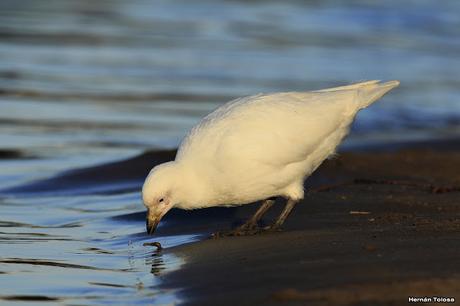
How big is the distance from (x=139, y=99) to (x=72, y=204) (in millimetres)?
4477

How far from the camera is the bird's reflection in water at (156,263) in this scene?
5.96 meters

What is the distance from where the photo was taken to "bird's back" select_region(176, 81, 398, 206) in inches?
272

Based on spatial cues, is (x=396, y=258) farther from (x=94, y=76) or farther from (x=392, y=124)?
(x=94, y=76)

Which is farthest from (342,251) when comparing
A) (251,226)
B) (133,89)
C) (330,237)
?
(133,89)

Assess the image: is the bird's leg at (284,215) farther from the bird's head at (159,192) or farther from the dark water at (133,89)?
the bird's head at (159,192)

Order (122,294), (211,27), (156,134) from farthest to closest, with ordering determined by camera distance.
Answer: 1. (211,27)
2. (156,134)
3. (122,294)

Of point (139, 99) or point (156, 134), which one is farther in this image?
point (139, 99)

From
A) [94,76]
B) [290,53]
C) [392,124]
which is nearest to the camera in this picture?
[392,124]

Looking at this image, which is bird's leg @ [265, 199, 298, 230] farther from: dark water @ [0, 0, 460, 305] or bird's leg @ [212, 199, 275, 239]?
dark water @ [0, 0, 460, 305]

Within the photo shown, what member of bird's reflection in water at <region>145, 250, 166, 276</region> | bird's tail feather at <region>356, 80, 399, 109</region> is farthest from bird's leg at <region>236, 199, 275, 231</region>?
bird's tail feather at <region>356, 80, 399, 109</region>

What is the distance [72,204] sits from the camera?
8359 mm

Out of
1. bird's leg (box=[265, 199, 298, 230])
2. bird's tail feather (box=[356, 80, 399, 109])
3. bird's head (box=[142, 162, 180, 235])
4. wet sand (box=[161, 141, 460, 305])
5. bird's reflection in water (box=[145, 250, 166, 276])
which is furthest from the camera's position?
bird's tail feather (box=[356, 80, 399, 109])

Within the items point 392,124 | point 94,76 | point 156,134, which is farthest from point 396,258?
point 94,76

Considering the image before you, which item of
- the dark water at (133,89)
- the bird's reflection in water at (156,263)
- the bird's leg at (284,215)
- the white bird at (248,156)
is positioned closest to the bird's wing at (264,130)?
the white bird at (248,156)
